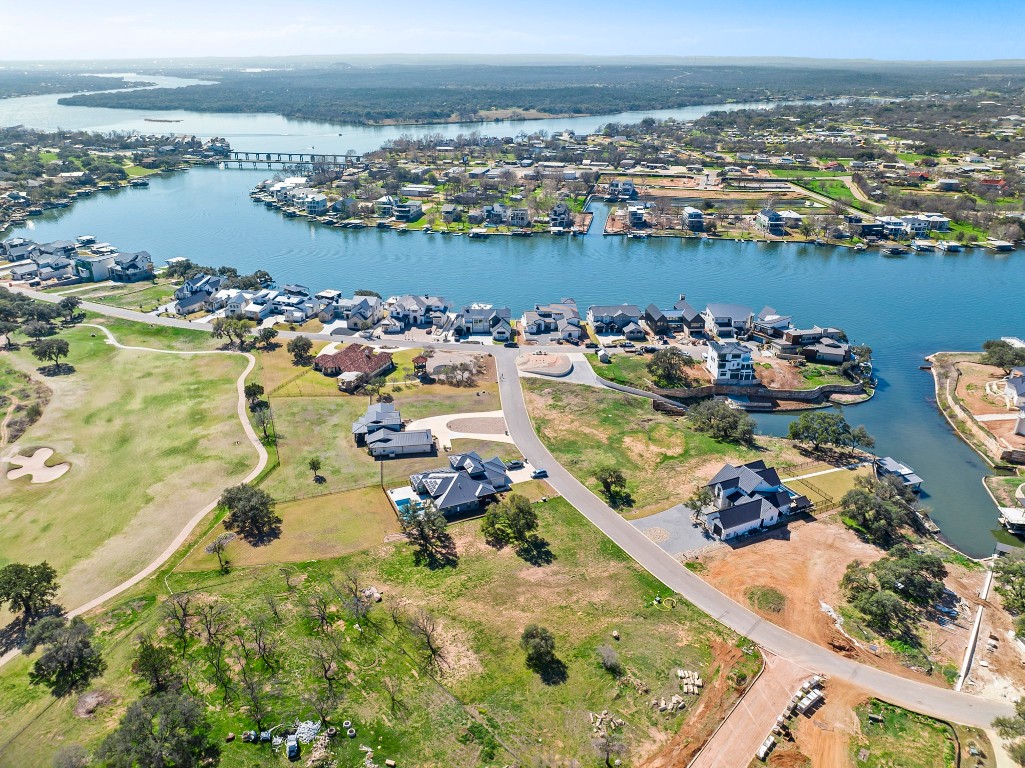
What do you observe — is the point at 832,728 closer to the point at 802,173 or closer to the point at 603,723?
the point at 603,723

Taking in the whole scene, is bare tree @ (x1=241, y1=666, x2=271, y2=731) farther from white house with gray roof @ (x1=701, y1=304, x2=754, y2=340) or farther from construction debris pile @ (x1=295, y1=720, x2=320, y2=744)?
white house with gray roof @ (x1=701, y1=304, x2=754, y2=340)

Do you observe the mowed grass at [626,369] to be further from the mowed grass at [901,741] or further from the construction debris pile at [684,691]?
→ the mowed grass at [901,741]

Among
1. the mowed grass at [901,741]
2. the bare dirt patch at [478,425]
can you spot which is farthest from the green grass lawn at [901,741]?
the bare dirt patch at [478,425]

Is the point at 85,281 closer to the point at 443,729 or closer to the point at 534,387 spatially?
the point at 534,387

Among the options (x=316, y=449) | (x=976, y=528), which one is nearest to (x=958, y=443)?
(x=976, y=528)

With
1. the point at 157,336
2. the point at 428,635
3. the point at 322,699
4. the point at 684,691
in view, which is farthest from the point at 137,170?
the point at 684,691

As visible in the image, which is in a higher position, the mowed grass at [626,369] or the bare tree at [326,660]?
the mowed grass at [626,369]
